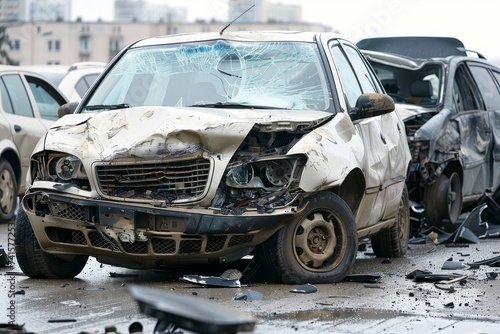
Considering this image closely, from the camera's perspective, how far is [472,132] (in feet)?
43.4

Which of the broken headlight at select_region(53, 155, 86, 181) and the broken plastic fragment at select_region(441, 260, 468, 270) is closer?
the broken headlight at select_region(53, 155, 86, 181)

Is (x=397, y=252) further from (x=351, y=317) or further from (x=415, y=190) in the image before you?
(x=351, y=317)

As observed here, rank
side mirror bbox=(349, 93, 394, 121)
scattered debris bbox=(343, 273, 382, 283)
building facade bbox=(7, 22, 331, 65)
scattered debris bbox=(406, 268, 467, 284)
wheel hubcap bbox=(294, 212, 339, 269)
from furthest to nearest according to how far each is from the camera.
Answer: building facade bbox=(7, 22, 331, 65), side mirror bbox=(349, 93, 394, 121), scattered debris bbox=(406, 268, 467, 284), scattered debris bbox=(343, 273, 382, 283), wheel hubcap bbox=(294, 212, 339, 269)

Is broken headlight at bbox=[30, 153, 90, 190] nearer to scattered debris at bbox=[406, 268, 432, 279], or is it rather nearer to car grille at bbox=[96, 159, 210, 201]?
car grille at bbox=[96, 159, 210, 201]

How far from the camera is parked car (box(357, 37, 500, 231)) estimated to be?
1225 cm

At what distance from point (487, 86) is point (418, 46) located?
1.84 meters

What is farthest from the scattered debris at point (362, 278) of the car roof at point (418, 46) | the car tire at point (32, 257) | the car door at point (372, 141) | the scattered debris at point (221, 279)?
the car roof at point (418, 46)

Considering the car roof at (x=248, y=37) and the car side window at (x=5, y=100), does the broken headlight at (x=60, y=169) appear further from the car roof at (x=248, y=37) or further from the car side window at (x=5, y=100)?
the car side window at (x=5, y=100)

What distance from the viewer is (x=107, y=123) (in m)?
7.96

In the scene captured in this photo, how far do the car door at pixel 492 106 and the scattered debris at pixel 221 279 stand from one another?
6424 mm

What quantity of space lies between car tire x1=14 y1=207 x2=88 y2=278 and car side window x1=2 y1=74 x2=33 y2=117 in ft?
18.5

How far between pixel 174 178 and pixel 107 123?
2.12 feet

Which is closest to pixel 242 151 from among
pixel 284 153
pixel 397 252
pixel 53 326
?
pixel 284 153

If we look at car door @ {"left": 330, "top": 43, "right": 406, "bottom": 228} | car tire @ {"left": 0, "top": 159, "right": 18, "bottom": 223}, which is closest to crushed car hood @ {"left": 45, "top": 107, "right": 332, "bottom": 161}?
car door @ {"left": 330, "top": 43, "right": 406, "bottom": 228}
